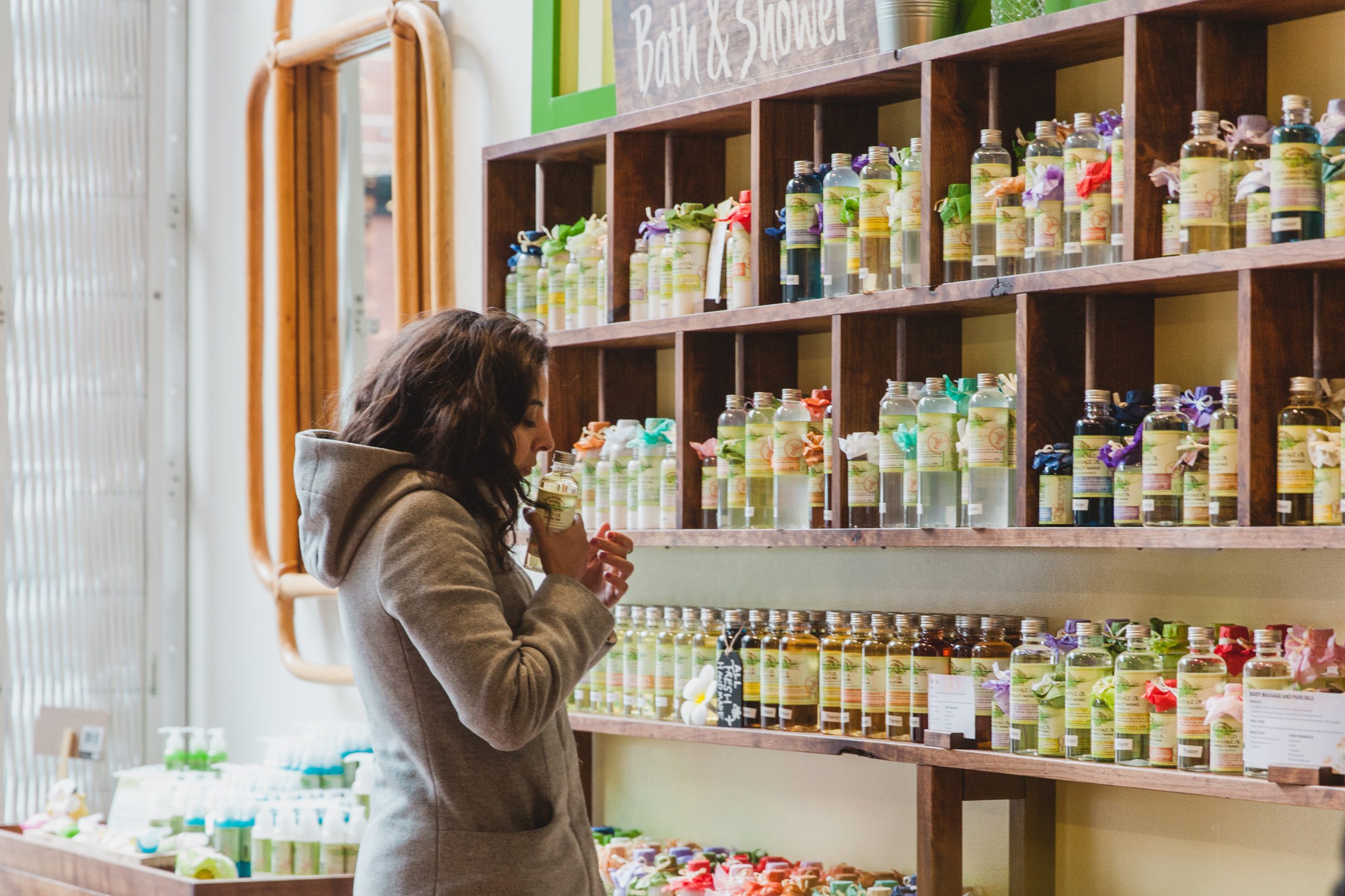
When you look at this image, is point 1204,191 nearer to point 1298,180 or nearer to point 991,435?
point 1298,180

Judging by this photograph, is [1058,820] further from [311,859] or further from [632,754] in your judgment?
[311,859]

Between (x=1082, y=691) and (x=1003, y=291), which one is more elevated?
(x=1003, y=291)

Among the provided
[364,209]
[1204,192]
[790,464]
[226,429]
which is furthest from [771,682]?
[226,429]

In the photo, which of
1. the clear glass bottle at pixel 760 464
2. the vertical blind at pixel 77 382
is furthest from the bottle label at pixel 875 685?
the vertical blind at pixel 77 382

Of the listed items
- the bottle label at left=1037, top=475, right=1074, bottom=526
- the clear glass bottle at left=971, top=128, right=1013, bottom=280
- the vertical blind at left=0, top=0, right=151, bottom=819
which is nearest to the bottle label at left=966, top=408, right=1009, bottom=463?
the bottle label at left=1037, top=475, right=1074, bottom=526

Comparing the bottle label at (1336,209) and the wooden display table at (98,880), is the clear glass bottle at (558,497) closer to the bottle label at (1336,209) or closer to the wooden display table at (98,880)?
the bottle label at (1336,209)

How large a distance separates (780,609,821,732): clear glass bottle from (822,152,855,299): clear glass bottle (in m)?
0.64

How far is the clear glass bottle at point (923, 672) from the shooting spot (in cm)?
282

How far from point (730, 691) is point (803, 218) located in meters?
0.90

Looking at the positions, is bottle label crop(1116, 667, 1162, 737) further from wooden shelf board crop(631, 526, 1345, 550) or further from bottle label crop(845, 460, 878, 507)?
bottle label crop(845, 460, 878, 507)

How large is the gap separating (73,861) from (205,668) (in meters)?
1.62

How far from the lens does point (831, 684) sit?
300cm

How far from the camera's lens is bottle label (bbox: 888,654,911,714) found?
2879 mm

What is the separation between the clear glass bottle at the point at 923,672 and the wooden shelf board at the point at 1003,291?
22.9 inches
